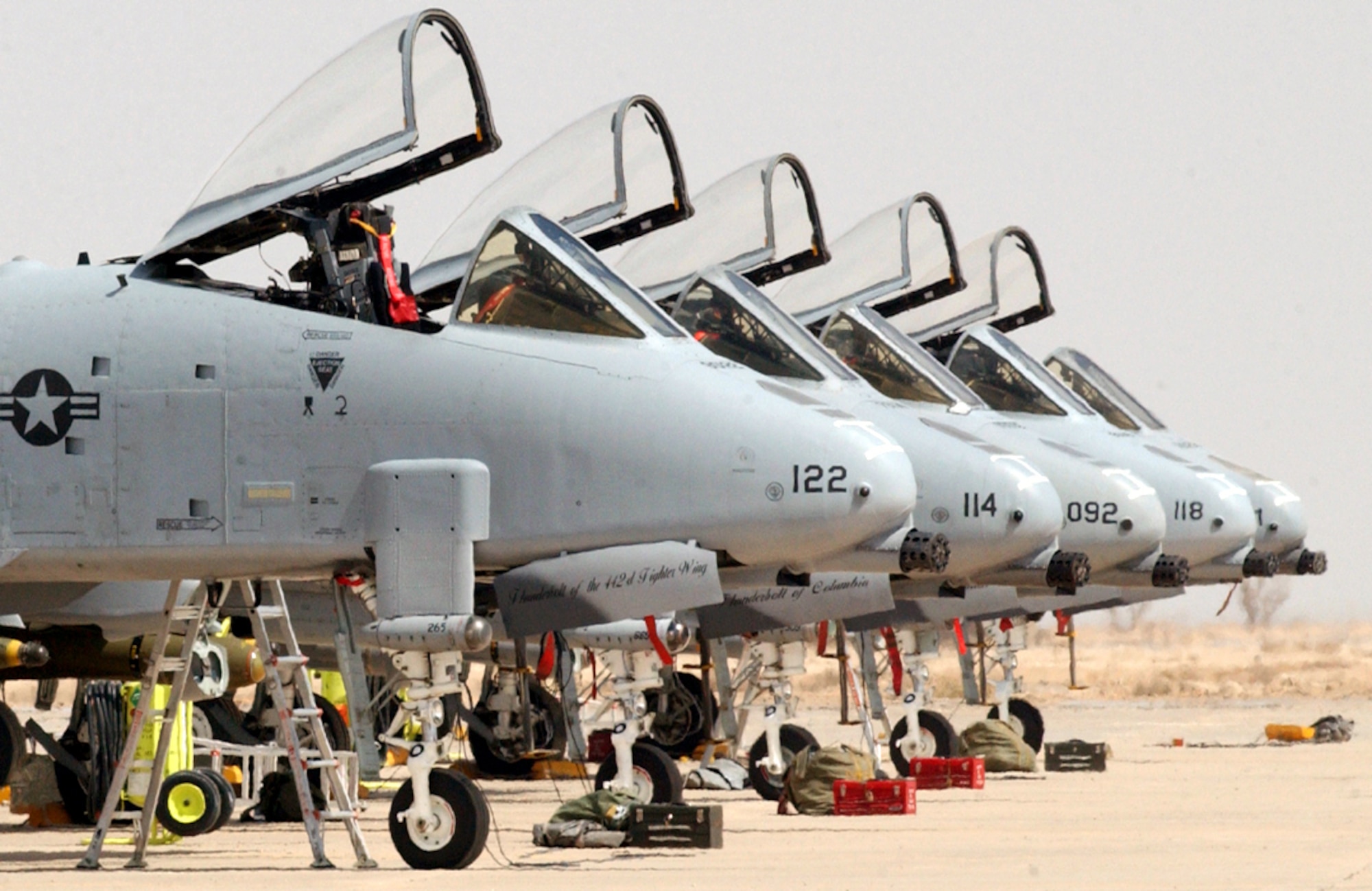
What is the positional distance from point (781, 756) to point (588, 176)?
300 inches

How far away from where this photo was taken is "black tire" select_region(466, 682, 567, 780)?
28.4 metres

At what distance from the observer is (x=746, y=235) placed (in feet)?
73.7

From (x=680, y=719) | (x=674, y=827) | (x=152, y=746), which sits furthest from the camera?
(x=680, y=719)

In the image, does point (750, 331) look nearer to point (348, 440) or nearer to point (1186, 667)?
point (348, 440)

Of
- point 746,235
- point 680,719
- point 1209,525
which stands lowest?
point 680,719

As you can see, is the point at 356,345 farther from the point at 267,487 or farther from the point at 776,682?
the point at 776,682

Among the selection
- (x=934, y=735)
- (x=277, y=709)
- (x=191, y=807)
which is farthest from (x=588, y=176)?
(x=934, y=735)

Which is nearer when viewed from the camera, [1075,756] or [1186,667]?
[1075,756]

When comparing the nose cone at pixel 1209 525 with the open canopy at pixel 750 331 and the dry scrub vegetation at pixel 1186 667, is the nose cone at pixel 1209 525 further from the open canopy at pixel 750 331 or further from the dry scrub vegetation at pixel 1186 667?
the open canopy at pixel 750 331

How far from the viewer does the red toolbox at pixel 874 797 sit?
2125 cm

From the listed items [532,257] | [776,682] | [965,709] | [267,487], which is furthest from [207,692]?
[965,709]

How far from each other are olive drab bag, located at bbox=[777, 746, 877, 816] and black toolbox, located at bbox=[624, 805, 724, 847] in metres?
4.23

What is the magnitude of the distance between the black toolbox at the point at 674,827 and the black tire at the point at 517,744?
966 cm

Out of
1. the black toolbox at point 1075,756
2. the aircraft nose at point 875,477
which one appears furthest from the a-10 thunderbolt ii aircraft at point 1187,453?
the aircraft nose at point 875,477
